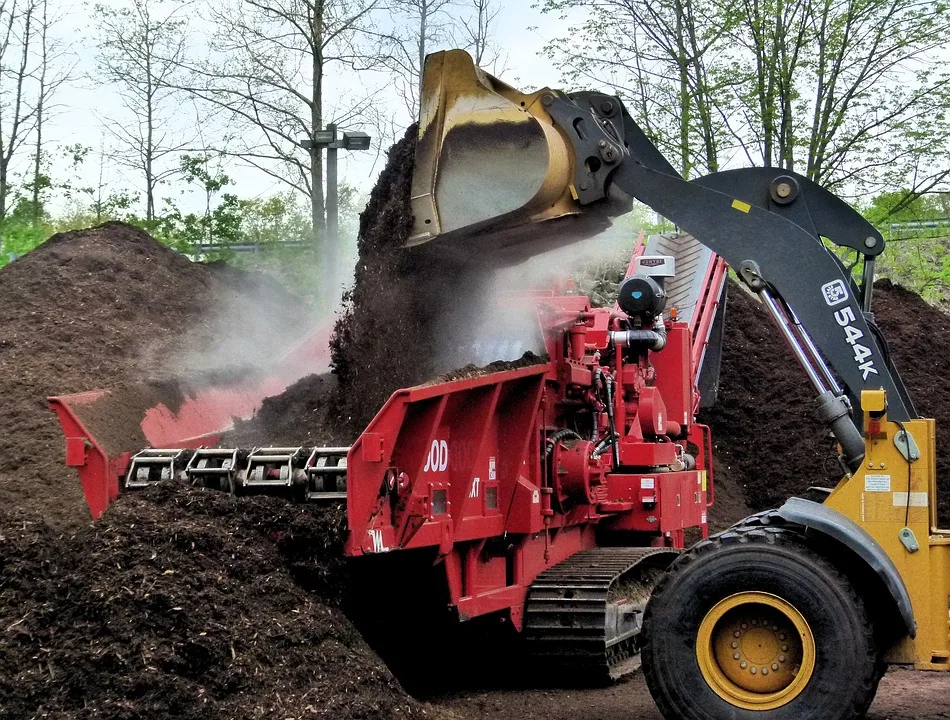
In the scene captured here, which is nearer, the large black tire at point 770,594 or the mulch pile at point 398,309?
the large black tire at point 770,594

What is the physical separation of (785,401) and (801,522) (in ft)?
34.5

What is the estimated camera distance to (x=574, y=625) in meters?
7.37

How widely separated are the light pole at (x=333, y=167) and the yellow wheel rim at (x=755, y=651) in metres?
9.15

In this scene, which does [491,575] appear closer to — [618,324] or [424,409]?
[424,409]

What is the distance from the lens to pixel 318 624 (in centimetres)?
543

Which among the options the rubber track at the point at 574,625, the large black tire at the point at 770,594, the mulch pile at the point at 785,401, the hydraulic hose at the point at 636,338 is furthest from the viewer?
the mulch pile at the point at 785,401

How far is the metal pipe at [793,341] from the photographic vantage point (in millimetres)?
5918

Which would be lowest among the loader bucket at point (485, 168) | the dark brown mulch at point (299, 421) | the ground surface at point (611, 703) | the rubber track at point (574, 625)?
the ground surface at point (611, 703)

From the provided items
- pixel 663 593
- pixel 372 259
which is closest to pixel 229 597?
pixel 663 593

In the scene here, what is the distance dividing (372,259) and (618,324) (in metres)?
2.15

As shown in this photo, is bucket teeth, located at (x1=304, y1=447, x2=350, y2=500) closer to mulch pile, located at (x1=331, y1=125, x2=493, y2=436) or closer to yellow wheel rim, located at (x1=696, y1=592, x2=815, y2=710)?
mulch pile, located at (x1=331, y1=125, x2=493, y2=436)

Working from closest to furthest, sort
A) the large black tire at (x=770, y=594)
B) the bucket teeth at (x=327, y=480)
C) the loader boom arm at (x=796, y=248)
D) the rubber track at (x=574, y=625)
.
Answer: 1. the large black tire at (x=770, y=594)
2. the bucket teeth at (x=327, y=480)
3. the loader boom arm at (x=796, y=248)
4. the rubber track at (x=574, y=625)

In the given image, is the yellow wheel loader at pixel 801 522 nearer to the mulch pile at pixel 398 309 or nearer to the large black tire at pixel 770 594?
the large black tire at pixel 770 594

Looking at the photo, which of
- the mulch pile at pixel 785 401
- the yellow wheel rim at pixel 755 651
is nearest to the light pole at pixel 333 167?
the mulch pile at pixel 785 401
